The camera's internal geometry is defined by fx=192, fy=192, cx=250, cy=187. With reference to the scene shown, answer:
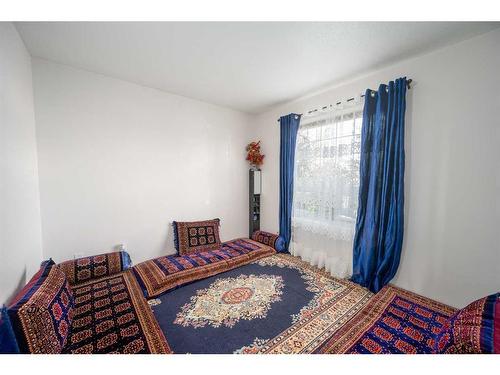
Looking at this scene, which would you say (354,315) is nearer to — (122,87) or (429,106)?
(429,106)

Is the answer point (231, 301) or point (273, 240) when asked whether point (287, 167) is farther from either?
point (231, 301)

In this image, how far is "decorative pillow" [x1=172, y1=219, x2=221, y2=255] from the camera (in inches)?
110

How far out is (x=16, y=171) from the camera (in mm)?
1449

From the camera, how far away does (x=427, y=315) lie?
5.38 ft

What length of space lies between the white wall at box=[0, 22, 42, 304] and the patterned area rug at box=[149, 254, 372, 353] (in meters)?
1.07

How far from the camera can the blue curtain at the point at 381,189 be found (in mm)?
1972

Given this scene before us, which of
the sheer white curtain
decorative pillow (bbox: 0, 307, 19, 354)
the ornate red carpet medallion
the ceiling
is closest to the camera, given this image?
decorative pillow (bbox: 0, 307, 19, 354)

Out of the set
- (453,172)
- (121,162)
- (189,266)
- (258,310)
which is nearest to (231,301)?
(258,310)

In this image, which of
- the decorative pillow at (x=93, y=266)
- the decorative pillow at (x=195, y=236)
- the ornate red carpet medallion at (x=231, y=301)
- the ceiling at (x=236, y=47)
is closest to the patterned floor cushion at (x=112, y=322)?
Answer: the decorative pillow at (x=93, y=266)

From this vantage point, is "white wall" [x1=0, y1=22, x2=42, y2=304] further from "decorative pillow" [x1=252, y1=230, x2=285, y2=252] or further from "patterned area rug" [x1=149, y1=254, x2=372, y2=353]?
"decorative pillow" [x1=252, y1=230, x2=285, y2=252]

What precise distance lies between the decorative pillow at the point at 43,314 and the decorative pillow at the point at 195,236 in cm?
138

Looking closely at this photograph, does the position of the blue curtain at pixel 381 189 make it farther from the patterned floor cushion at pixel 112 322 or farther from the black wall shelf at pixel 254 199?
the patterned floor cushion at pixel 112 322

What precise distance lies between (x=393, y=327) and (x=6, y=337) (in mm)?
2371

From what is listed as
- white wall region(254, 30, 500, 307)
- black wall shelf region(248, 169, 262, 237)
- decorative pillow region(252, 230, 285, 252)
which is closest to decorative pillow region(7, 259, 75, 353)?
decorative pillow region(252, 230, 285, 252)
